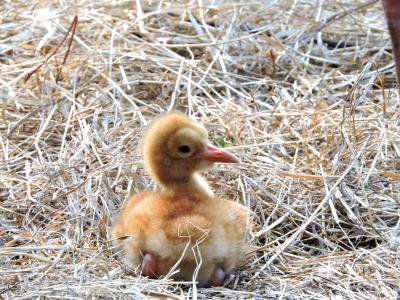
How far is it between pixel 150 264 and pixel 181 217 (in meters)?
0.19

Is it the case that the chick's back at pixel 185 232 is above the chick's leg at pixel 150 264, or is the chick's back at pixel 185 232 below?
above

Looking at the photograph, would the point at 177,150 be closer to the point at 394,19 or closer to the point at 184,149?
the point at 184,149

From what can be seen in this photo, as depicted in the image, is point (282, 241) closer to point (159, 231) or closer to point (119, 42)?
point (159, 231)

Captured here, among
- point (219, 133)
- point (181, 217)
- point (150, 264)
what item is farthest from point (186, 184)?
point (219, 133)

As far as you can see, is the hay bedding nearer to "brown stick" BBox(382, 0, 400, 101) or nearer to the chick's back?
the chick's back

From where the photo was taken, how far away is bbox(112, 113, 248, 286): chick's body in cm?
337

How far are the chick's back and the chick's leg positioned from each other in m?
0.01

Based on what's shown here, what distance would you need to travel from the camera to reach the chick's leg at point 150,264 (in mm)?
3398

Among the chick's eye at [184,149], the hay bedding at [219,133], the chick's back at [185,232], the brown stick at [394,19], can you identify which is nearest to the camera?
the brown stick at [394,19]

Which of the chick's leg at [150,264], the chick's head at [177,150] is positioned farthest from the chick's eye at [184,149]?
the chick's leg at [150,264]

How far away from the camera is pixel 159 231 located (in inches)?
133

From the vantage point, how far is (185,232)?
3346 millimetres

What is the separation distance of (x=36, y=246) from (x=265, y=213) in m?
0.97

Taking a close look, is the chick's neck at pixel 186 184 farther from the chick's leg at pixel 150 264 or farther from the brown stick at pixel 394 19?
the brown stick at pixel 394 19
